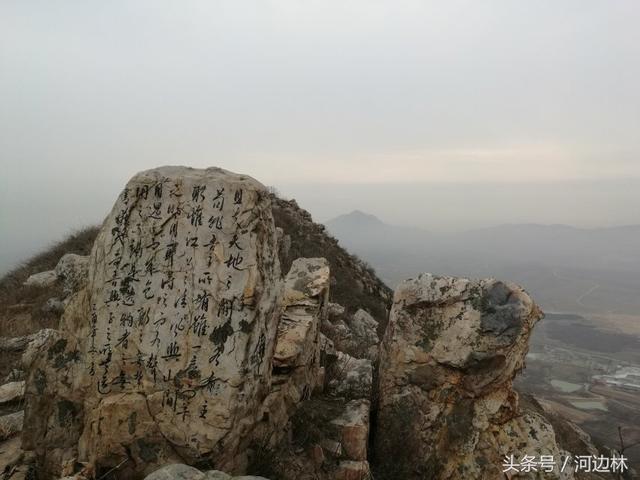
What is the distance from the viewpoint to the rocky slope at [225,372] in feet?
15.9

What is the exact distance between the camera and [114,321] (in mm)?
5133

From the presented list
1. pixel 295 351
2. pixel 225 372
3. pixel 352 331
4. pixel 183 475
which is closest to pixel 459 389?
pixel 295 351

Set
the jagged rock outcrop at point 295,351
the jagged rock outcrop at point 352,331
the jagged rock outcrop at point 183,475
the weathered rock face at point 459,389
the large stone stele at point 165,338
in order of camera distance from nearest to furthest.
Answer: the jagged rock outcrop at point 183,475 → the large stone stele at point 165,338 → the jagged rock outcrop at point 295,351 → the weathered rock face at point 459,389 → the jagged rock outcrop at point 352,331

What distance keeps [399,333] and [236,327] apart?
2.99 m

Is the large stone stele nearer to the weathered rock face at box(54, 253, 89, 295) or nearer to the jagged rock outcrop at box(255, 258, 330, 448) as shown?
the jagged rock outcrop at box(255, 258, 330, 448)

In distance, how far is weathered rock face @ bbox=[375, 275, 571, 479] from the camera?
6.28 meters

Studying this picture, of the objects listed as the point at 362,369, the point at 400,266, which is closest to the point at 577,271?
the point at 400,266

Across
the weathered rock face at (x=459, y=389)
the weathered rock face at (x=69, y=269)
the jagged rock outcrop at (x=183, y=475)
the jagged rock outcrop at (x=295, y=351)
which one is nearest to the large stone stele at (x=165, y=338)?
the jagged rock outcrop at (x=295, y=351)

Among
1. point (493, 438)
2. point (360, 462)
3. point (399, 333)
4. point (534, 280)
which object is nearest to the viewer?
point (360, 462)

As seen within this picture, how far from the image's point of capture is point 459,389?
6.57m

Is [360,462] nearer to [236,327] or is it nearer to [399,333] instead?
[399,333]

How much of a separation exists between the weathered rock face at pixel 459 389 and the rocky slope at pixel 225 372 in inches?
0.7

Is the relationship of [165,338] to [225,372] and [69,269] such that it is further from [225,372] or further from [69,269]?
[69,269]

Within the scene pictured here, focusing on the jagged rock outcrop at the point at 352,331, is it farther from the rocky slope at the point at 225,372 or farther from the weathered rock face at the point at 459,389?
the rocky slope at the point at 225,372
